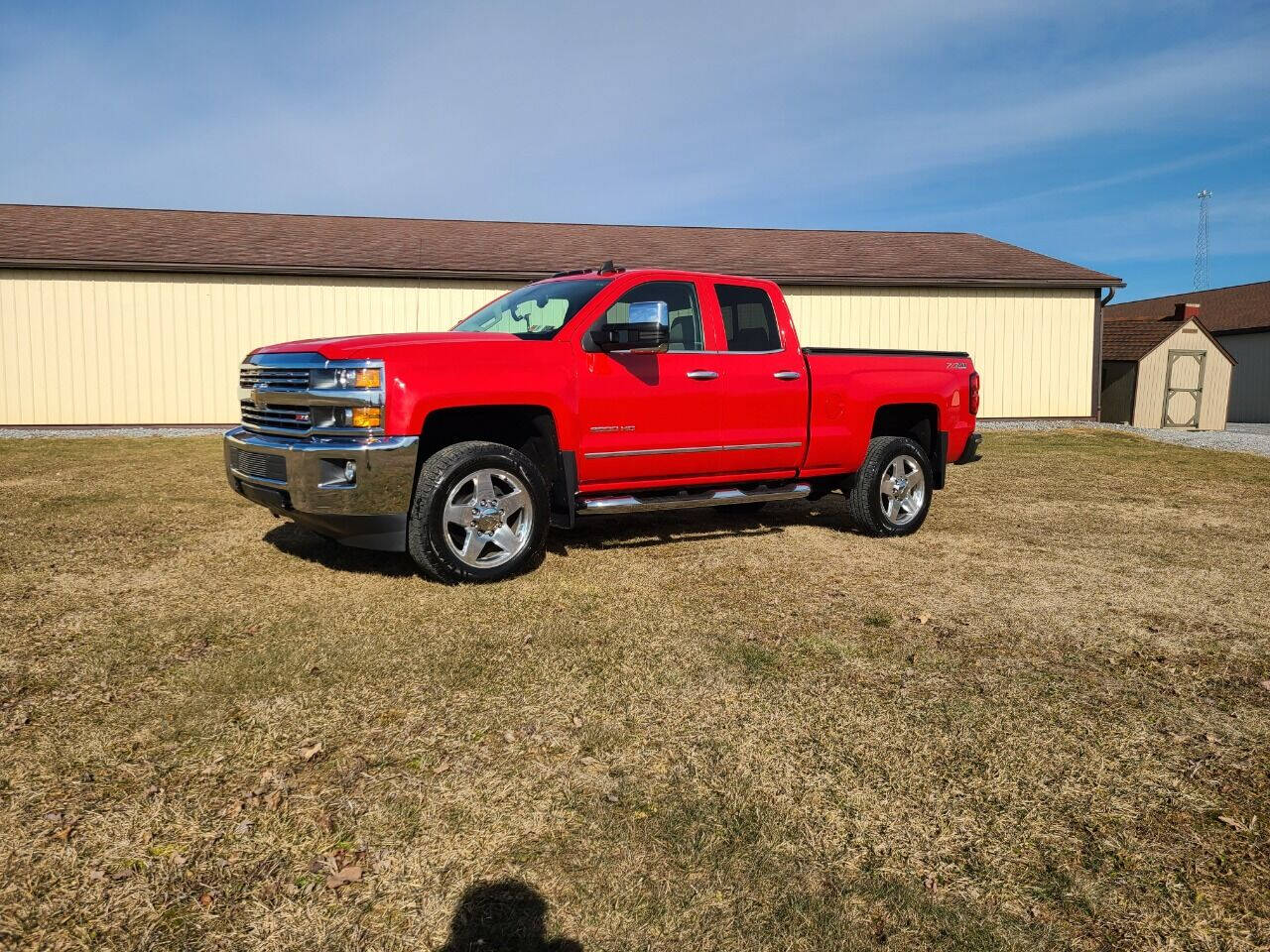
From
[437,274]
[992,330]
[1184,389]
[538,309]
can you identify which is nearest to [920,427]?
[538,309]

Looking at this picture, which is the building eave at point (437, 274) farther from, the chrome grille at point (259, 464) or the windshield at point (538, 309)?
the chrome grille at point (259, 464)

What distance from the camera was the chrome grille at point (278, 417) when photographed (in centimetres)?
526

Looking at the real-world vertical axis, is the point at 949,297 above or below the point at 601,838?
above

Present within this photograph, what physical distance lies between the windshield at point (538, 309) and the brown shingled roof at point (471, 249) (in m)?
11.2

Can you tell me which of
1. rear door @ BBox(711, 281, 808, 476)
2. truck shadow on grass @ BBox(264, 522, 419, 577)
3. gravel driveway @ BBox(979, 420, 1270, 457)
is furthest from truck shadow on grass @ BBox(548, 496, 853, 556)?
gravel driveway @ BBox(979, 420, 1270, 457)

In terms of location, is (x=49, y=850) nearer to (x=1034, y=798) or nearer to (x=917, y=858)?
(x=917, y=858)

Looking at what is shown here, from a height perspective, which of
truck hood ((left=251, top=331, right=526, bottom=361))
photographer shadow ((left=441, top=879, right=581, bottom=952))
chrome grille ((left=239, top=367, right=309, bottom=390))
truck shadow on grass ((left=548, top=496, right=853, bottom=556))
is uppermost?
truck hood ((left=251, top=331, right=526, bottom=361))

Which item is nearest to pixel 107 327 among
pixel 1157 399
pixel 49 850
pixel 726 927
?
pixel 49 850

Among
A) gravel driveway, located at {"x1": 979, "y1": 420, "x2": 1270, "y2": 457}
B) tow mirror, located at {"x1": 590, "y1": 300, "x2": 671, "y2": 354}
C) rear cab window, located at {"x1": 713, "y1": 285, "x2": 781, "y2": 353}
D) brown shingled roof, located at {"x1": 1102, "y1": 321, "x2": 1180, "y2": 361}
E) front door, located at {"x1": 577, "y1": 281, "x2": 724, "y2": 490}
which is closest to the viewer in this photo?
tow mirror, located at {"x1": 590, "y1": 300, "x2": 671, "y2": 354}

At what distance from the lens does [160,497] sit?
28.8 ft

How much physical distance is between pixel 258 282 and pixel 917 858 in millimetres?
16933

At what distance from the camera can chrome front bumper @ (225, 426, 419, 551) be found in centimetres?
505

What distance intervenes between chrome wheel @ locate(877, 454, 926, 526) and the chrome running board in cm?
79

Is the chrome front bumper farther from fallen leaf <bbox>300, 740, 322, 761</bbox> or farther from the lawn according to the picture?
fallen leaf <bbox>300, 740, 322, 761</bbox>
